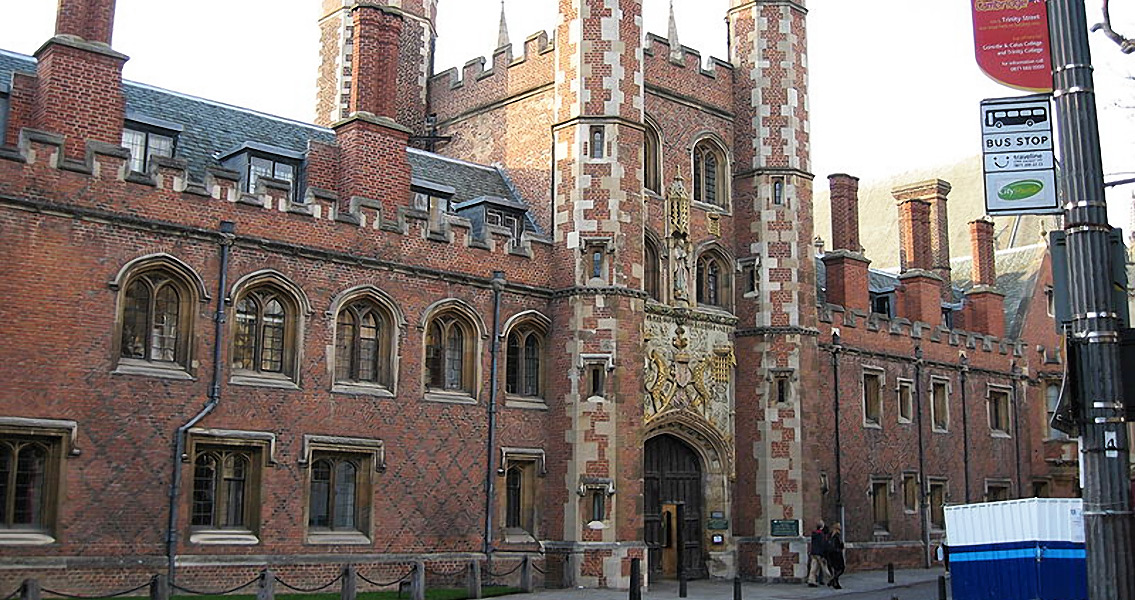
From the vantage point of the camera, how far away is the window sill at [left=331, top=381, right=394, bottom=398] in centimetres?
2139

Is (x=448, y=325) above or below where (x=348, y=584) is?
above

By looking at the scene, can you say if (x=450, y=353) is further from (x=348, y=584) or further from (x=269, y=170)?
(x=348, y=584)

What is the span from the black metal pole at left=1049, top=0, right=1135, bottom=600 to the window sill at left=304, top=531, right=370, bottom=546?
15178mm

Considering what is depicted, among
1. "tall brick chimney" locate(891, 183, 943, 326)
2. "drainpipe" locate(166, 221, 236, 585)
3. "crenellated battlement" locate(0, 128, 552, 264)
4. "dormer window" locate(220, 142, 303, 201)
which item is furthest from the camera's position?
"tall brick chimney" locate(891, 183, 943, 326)

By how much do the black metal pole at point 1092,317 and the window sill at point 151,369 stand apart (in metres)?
14.8

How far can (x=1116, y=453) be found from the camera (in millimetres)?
7895

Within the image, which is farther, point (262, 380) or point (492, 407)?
point (492, 407)

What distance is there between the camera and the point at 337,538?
21.0 metres

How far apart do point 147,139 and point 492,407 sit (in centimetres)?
824

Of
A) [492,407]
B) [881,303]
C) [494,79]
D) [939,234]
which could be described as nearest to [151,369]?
[492,407]

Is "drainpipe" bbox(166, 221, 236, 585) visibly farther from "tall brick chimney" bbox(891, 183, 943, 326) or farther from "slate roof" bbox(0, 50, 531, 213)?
"tall brick chimney" bbox(891, 183, 943, 326)

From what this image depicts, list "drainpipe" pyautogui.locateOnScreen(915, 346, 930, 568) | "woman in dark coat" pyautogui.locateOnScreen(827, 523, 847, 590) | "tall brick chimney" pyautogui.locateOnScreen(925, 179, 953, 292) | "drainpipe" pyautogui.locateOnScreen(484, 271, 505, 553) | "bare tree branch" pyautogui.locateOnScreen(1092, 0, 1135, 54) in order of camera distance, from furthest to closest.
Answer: "tall brick chimney" pyautogui.locateOnScreen(925, 179, 953, 292) < "drainpipe" pyautogui.locateOnScreen(915, 346, 930, 568) < "woman in dark coat" pyautogui.locateOnScreen(827, 523, 847, 590) < "drainpipe" pyautogui.locateOnScreen(484, 271, 505, 553) < "bare tree branch" pyautogui.locateOnScreen(1092, 0, 1135, 54)

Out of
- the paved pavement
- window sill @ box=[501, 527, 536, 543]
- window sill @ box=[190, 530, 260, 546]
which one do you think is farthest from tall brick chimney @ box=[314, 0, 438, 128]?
the paved pavement

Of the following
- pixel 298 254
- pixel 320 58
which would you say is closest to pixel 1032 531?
pixel 298 254
